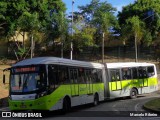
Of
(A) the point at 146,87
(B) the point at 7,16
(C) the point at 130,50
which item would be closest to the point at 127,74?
(A) the point at 146,87

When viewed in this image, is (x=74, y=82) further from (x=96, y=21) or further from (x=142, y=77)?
(x=96, y=21)

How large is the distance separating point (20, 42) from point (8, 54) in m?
3.11

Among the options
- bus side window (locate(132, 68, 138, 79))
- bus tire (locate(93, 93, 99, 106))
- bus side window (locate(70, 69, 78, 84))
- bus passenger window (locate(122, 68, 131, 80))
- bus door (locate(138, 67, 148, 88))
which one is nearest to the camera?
bus side window (locate(70, 69, 78, 84))

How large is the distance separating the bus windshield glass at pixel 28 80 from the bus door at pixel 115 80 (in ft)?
36.2

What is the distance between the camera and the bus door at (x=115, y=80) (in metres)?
31.4

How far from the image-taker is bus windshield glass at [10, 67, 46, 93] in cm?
2077

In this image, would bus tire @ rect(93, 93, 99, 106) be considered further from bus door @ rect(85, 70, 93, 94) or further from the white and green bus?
the white and green bus

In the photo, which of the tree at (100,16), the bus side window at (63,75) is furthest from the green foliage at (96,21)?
the bus side window at (63,75)

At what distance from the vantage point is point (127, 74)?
1304 inches

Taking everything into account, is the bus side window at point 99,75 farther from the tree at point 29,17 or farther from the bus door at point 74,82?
the tree at point 29,17

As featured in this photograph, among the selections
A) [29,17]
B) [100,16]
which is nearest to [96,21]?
[100,16]

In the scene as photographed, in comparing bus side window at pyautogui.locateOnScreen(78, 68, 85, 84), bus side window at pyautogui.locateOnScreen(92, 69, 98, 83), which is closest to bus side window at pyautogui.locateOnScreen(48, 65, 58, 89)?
bus side window at pyautogui.locateOnScreen(78, 68, 85, 84)

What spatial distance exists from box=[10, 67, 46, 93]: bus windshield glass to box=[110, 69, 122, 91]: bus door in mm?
11030

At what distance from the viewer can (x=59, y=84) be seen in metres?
22.2
